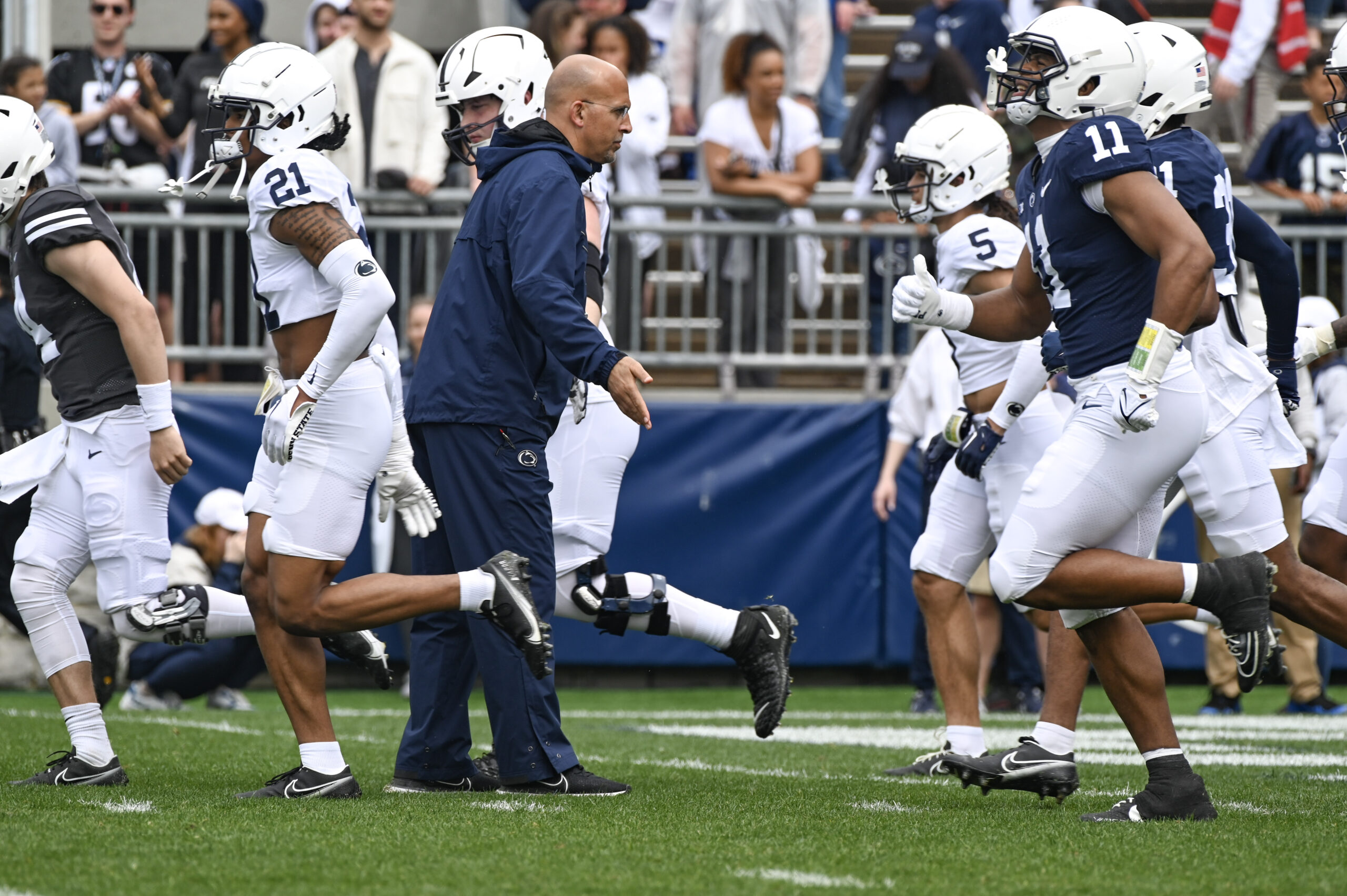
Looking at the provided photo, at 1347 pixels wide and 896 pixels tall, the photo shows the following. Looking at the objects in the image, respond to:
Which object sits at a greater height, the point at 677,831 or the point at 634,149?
the point at 634,149

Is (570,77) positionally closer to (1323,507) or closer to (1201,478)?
(1201,478)

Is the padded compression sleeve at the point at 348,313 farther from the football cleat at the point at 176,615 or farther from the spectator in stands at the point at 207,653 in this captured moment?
the spectator in stands at the point at 207,653

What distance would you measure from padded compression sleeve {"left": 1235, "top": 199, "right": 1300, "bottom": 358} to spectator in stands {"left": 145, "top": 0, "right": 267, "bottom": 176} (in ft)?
19.4

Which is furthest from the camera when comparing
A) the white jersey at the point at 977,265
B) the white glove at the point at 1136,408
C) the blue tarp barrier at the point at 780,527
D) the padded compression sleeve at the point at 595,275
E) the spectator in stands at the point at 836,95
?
the spectator in stands at the point at 836,95

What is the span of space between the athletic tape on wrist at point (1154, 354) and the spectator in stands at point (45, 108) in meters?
6.64

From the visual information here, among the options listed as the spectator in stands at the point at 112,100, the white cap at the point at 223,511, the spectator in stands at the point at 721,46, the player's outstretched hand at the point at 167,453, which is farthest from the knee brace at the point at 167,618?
the spectator in stands at the point at 721,46

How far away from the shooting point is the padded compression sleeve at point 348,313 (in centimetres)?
443

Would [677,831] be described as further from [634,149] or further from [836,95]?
[836,95]

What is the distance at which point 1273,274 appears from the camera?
17.4ft

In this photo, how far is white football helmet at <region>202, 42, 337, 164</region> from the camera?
4.80 m

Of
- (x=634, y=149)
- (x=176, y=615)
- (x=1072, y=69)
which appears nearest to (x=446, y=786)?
(x=176, y=615)

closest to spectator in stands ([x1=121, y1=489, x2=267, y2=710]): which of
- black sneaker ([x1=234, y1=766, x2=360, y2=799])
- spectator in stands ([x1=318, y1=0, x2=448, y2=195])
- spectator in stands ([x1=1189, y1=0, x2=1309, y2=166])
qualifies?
spectator in stands ([x1=318, y1=0, x2=448, y2=195])

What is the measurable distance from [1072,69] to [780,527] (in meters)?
5.63

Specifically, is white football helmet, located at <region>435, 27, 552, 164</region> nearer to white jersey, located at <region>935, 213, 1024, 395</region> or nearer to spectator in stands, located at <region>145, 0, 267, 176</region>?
white jersey, located at <region>935, 213, 1024, 395</region>
